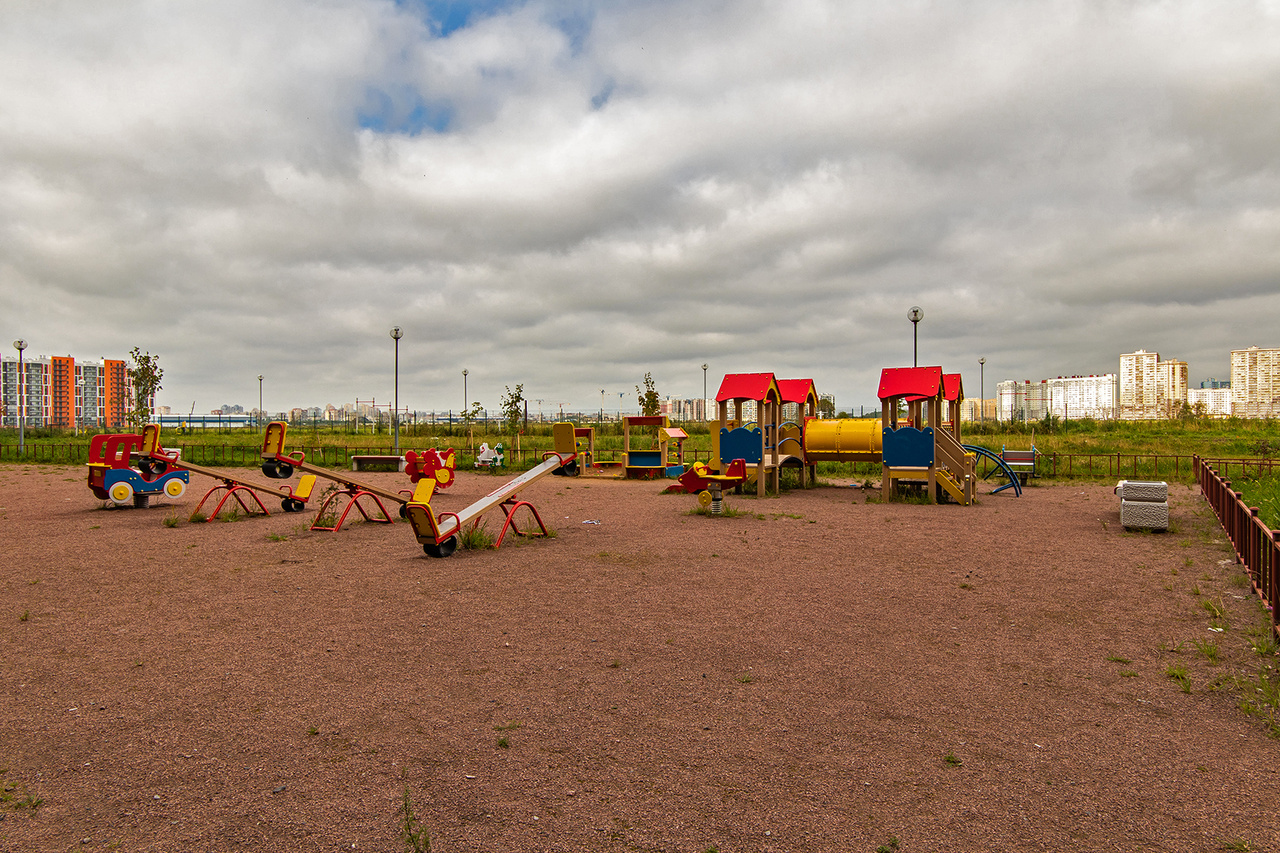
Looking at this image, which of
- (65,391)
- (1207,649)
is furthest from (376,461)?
(65,391)

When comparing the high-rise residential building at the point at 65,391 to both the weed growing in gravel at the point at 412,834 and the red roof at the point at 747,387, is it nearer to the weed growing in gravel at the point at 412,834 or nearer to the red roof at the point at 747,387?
the red roof at the point at 747,387

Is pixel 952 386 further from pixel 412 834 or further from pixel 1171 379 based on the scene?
pixel 1171 379

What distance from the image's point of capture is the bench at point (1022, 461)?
715 inches

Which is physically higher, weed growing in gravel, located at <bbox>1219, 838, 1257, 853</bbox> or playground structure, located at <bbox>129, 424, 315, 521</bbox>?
playground structure, located at <bbox>129, 424, 315, 521</bbox>

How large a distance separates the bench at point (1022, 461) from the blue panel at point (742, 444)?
6769 millimetres

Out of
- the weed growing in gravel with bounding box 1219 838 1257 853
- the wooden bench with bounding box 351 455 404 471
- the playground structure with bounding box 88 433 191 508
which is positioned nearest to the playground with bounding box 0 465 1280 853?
the weed growing in gravel with bounding box 1219 838 1257 853

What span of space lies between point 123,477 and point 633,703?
14.4 metres

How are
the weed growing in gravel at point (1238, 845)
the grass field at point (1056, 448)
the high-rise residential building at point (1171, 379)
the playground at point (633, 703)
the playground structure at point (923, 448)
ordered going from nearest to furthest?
1. the weed growing in gravel at point (1238, 845)
2. the playground at point (633, 703)
3. the playground structure at point (923, 448)
4. the grass field at point (1056, 448)
5. the high-rise residential building at point (1171, 379)

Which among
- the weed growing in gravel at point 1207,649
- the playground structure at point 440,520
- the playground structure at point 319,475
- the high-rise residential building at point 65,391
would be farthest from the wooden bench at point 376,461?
the high-rise residential building at point 65,391

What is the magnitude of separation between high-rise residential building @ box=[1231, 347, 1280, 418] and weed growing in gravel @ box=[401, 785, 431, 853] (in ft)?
372

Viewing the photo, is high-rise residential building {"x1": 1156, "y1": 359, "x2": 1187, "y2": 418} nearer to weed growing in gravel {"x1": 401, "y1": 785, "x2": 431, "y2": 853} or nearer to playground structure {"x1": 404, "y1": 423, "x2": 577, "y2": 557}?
playground structure {"x1": 404, "y1": 423, "x2": 577, "y2": 557}

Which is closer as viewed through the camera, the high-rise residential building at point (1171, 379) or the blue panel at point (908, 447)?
the blue panel at point (908, 447)

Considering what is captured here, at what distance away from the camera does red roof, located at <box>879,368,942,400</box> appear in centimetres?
1563

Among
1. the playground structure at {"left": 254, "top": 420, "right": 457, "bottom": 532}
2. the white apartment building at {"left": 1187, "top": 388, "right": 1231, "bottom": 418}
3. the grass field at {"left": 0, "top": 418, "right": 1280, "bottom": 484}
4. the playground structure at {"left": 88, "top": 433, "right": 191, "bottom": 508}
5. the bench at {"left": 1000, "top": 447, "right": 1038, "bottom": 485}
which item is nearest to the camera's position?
the playground structure at {"left": 254, "top": 420, "right": 457, "bottom": 532}
